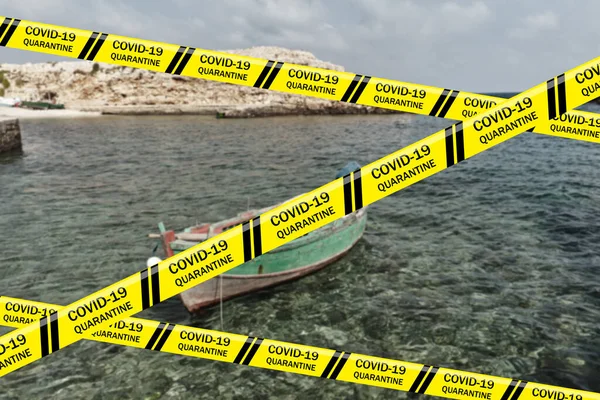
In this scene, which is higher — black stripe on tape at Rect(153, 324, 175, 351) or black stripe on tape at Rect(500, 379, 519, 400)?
black stripe on tape at Rect(153, 324, 175, 351)

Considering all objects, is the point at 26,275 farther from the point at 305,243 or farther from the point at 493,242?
the point at 493,242

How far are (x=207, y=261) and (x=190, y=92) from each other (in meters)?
120

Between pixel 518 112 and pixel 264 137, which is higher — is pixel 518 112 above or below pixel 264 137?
below

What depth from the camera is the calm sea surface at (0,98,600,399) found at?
9.62m

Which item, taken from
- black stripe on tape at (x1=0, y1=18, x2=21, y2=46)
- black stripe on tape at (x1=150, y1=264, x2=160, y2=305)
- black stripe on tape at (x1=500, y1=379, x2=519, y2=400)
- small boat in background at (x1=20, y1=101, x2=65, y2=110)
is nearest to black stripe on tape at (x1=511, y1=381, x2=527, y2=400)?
black stripe on tape at (x1=500, y1=379, x2=519, y2=400)

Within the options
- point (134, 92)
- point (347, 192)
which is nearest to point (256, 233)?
point (347, 192)

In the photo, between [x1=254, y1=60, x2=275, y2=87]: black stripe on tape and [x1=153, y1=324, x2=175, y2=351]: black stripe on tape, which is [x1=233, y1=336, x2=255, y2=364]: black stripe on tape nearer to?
[x1=153, y1=324, x2=175, y2=351]: black stripe on tape

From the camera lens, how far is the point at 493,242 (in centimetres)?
1733

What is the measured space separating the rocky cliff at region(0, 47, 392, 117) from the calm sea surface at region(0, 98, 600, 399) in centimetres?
7604

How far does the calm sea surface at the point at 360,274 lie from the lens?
962 cm

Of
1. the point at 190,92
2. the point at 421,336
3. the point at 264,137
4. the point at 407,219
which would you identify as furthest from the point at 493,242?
the point at 190,92

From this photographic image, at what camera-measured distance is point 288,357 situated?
8.70ft

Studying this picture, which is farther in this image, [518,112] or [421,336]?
[421,336]

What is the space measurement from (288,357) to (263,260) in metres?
10.1
